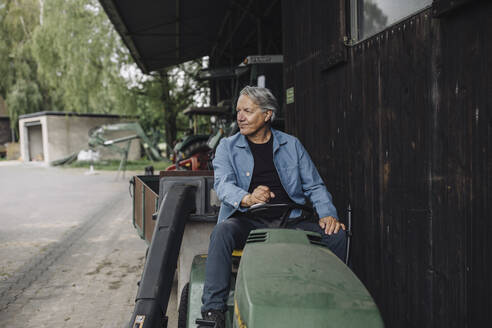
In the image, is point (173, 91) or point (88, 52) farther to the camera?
point (173, 91)

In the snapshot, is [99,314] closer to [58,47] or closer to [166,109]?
[166,109]

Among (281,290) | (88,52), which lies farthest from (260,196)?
(88,52)

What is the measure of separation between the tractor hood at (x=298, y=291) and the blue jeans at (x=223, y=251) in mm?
477

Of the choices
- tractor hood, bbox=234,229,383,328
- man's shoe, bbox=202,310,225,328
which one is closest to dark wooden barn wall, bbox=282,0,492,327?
tractor hood, bbox=234,229,383,328

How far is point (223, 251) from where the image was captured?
248cm

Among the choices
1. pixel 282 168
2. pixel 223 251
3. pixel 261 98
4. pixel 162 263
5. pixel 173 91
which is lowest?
pixel 162 263

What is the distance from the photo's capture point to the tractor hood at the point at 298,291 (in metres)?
1.54

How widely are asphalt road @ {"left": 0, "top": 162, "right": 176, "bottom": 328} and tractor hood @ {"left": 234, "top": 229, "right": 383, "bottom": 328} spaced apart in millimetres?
2206

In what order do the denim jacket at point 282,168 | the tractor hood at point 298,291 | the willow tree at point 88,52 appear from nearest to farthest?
the tractor hood at point 298,291
the denim jacket at point 282,168
the willow tree at point 88,52

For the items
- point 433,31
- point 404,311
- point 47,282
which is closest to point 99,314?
point 47,282

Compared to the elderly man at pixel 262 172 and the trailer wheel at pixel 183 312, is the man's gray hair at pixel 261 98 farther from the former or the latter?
the trailer wheel at pixel 183 312

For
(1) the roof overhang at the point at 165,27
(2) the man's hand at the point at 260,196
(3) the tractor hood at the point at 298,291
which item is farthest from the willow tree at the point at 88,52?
Result: (3) the tractor hood at the point at 298,291

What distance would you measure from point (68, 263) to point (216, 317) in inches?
149

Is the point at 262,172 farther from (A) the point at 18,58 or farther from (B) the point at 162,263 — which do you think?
(A) the point at 18,58
